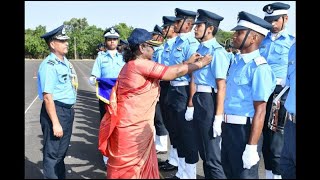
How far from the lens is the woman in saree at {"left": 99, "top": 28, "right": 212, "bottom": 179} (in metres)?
3.13

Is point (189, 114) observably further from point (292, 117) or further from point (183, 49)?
point (292, 117)

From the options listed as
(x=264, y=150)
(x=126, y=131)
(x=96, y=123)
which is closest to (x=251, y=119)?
(x=126, y=131)

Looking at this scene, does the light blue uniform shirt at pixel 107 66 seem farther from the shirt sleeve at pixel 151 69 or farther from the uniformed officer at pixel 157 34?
the shirt sleeve at pixel 151 69

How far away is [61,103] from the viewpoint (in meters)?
3.83

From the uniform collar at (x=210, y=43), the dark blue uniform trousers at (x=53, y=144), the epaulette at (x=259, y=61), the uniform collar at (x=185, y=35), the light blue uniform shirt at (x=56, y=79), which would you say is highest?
the uniform collar at (x=185, y=35)

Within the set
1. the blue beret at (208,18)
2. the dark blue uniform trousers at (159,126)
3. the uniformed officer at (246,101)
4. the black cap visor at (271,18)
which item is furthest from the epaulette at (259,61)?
the dark blue uniform trousers at (159,126)

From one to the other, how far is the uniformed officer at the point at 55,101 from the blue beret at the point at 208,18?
1563 millimetres

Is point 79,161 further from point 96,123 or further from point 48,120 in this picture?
point 96,123

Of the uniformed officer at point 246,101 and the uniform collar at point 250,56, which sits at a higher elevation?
the uniform collar at point 250,56

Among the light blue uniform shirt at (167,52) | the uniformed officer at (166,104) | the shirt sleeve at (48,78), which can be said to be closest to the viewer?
the shirt sleeve at (48,78)

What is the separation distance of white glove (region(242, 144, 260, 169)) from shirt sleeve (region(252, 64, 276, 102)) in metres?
0.41

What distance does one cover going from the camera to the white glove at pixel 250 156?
291 centimetres

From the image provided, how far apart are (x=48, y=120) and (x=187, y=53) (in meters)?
2.07
